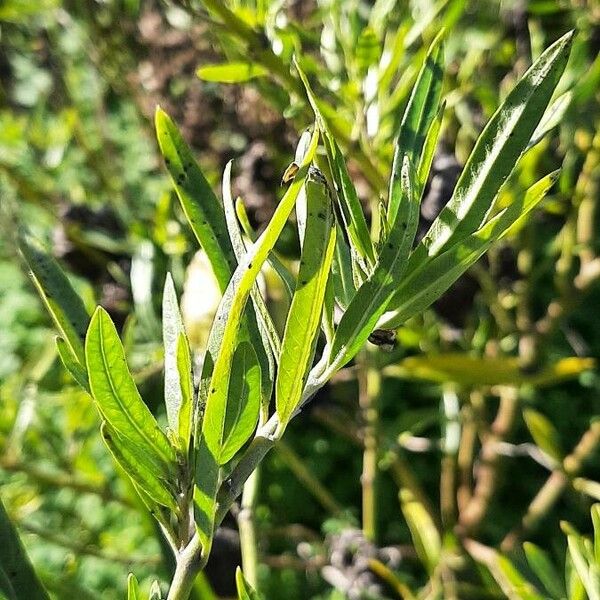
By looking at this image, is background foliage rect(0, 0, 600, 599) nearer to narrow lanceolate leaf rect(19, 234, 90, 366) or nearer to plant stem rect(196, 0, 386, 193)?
plant stem rect(196, 0, 386, 193)

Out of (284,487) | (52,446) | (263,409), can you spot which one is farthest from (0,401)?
(284,487)

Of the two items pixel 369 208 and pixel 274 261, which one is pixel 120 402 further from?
pixel 369 208

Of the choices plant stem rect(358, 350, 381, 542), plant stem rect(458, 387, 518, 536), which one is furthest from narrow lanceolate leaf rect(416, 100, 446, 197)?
plant stem rect(458, 387, 518, 536)

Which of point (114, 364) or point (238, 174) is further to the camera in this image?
point (238, 174)

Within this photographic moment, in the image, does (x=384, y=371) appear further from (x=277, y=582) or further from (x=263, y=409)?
(x=277, y=582)

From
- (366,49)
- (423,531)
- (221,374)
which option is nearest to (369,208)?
(366,49)

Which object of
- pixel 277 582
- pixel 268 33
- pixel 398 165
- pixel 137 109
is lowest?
pixel 277 582
